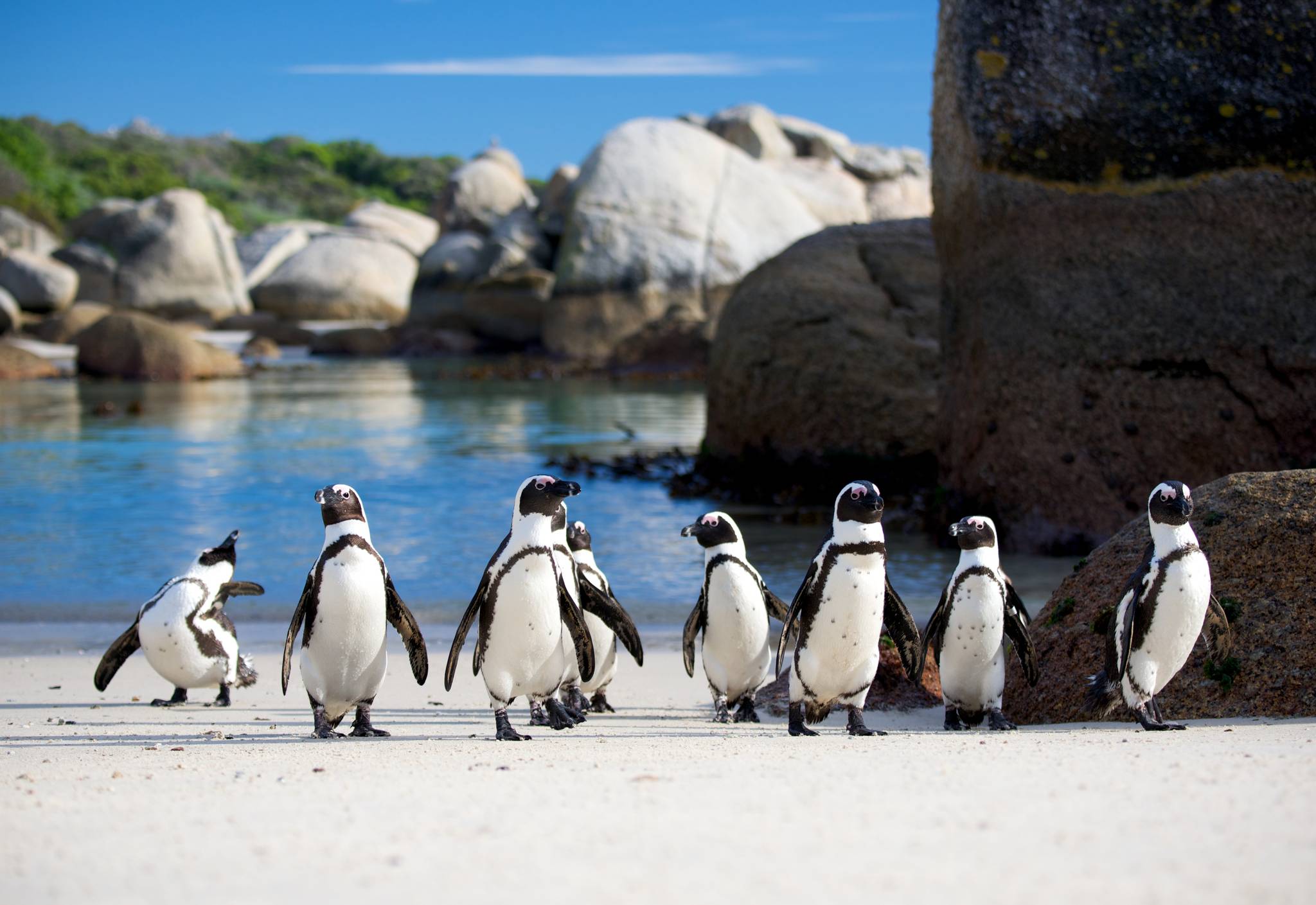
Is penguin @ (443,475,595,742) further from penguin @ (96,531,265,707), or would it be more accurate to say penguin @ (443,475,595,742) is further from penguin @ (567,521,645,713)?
penguin @ (96,531,265,707)

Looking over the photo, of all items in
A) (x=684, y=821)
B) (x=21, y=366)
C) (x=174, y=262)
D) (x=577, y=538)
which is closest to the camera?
(x=684, y=821)

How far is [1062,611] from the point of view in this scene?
539 cm

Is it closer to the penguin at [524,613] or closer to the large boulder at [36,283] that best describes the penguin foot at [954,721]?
the penguin at [524,613]

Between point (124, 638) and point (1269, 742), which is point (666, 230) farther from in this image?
point (1269, 742)

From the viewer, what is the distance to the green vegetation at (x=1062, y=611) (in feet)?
17.6

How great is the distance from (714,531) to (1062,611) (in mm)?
1328

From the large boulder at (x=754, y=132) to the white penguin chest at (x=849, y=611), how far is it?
3165 cm

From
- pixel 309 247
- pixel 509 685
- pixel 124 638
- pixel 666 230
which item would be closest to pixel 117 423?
pixel 666 230

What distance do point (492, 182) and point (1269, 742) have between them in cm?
4235

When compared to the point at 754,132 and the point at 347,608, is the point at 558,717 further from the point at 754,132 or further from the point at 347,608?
the point at 754,132

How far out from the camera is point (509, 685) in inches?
198

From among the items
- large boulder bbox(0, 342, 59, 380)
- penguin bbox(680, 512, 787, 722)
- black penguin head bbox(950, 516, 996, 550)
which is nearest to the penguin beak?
penguin bbox(680, 512, 787, 722)

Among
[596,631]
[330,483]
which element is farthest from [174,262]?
[596,631]

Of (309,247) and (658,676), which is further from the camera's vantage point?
(309,247)
